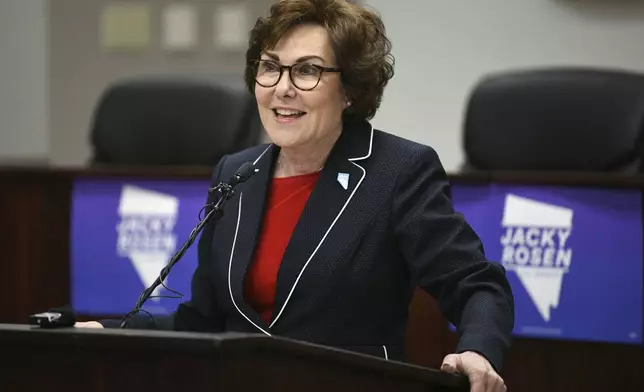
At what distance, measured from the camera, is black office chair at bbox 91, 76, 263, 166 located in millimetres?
4141

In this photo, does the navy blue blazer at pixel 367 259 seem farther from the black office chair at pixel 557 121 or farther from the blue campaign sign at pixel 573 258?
the black office chair at pixel 557 121

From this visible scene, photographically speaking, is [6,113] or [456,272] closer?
[456,272]

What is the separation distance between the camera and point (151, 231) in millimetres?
3594

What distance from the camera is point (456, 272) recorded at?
1.90 meters

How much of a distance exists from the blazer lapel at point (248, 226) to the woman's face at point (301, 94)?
0.36 feet

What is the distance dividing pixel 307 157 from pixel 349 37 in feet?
0.87

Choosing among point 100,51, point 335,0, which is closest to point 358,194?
point 335,0

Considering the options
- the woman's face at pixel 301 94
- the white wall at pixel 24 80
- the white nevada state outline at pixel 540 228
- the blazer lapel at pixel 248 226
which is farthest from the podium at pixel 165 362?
the white wall at pixel 24 80

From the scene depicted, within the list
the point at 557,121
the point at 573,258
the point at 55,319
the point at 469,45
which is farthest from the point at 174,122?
the point at 55,319

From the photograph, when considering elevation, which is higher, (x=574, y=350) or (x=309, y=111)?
(x=309, y=111)

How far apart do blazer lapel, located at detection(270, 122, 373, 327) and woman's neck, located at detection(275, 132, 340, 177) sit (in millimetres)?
24

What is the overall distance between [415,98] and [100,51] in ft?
6.72

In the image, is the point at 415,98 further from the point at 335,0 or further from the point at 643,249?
the point at 335,0

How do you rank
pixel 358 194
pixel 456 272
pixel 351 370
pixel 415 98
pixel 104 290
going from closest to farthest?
pixel 351 370 < pixel 456 272 < pixel 358 194 < pixel 104 290 < pixel 415 98
